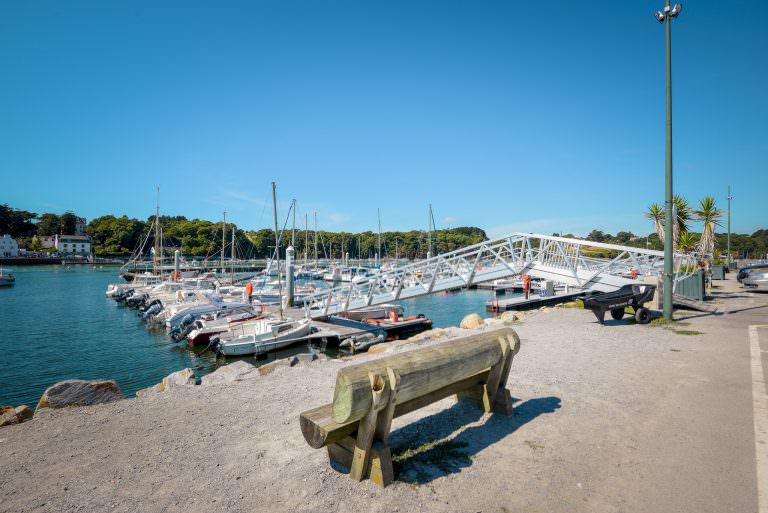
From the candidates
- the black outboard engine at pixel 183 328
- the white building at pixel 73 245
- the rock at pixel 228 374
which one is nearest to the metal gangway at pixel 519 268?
the rock at pixel 228 374

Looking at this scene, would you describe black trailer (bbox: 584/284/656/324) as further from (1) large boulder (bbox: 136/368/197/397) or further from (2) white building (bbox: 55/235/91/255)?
(2) white building (bbox: 55/235/91/255)

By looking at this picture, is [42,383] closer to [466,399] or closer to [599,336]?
[466,399]

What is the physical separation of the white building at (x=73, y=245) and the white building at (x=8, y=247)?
1127cm

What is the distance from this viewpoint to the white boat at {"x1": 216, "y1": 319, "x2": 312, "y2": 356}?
1923 cm

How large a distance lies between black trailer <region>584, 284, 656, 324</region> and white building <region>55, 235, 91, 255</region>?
168m

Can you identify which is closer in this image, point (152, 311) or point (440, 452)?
point (440, 452)

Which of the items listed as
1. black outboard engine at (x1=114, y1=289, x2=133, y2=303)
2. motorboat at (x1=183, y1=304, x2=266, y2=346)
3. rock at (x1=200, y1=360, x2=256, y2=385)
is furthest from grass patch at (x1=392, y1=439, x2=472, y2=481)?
black outboard engine at (x1=114, y1=289, x2=133, y2=303)

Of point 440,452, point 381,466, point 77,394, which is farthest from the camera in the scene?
point 77,394

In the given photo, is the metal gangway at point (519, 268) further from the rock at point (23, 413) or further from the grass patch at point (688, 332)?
the rock at point (23, 413)

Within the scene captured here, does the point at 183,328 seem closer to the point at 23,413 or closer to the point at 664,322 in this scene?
the point at 23,413

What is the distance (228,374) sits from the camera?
28.8 ft

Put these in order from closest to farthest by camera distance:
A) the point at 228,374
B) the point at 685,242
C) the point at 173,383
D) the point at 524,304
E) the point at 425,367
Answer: the point at 425,367 < the point at 173,383 < the point at 228,374 < the point at 685,242 < the point at 524,304

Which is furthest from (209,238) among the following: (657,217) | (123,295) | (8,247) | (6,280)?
(657,217)

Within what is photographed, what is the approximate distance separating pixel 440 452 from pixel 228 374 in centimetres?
614
